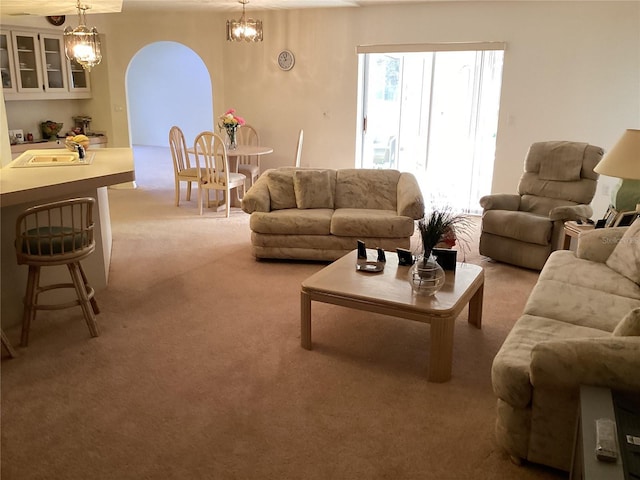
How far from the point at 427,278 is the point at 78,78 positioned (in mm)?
6198

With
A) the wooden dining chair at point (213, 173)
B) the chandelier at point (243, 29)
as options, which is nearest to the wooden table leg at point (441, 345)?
the wooden dining chair at point (213, 173)

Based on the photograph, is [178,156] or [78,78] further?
[78,78]

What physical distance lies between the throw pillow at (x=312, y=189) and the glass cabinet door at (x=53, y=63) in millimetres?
3869

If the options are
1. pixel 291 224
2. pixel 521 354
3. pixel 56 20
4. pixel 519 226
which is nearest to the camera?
pixel 521 354

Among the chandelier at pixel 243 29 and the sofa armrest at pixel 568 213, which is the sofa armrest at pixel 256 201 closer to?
the chandelier at pixel 243 29

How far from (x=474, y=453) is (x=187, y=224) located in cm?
442

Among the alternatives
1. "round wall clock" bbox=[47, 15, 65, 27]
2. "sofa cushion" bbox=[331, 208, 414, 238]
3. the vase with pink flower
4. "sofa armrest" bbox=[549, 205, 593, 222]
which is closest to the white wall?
"round wall clock" bbox=[47, 15, 65, 27]

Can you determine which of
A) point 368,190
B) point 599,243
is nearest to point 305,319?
point 599,243

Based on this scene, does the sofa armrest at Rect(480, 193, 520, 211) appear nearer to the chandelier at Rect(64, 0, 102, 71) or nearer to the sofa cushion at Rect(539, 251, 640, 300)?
the sofa cushion at Rect(539, 251, 640, 300)

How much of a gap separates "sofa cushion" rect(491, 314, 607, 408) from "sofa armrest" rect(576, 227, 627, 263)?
44.4 inches

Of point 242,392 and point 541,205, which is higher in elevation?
point 541,205

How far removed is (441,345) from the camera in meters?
3.02

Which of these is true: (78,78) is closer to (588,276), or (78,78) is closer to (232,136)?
(232,136)

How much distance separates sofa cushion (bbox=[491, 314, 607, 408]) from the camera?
7.52 feet
